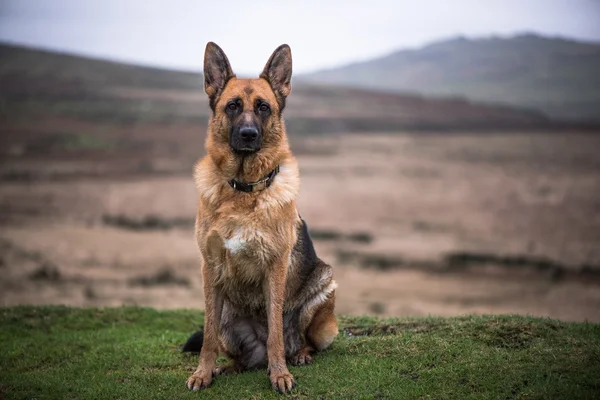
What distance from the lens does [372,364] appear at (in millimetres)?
7008

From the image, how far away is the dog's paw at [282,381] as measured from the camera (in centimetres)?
634

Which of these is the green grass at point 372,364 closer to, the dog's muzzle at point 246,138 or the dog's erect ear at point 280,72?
the dog's muzzle at point 246,138

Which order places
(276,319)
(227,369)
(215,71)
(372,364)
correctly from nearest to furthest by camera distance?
(276,319) < (215,71) < (372,364) < (227,369)

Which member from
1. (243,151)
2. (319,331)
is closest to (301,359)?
(319,331)

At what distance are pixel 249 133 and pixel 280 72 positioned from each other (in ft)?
3.45

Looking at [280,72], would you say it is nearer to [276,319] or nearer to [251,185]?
[251,185]

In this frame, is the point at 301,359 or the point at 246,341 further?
the point at 301,359

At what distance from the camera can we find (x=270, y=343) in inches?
257

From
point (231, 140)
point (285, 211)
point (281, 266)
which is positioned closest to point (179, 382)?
point (281, 266)

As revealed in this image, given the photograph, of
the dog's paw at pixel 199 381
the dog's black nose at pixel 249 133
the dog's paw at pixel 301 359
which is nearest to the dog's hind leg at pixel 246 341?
the dog's paw at pixel 301 359

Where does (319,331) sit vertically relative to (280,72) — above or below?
below

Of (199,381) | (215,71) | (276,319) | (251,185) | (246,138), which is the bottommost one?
(199,381)

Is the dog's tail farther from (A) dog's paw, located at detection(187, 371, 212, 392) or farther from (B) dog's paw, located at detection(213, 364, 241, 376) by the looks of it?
(A) dog's paw, located at detection(187, 371, 212, 392)

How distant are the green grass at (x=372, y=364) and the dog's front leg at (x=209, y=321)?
154mm
